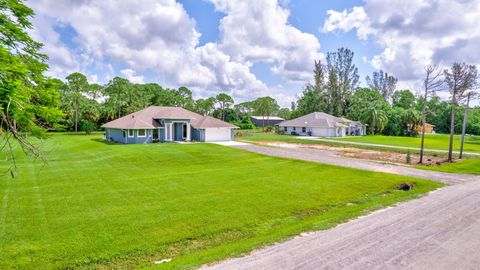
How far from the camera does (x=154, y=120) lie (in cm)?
3512

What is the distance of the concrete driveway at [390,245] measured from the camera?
5922 mm

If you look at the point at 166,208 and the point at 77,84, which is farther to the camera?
the point at 77,84

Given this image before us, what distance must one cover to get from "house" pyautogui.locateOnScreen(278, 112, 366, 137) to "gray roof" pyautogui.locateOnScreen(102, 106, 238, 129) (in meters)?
20.6

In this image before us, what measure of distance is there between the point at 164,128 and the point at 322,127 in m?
28.4

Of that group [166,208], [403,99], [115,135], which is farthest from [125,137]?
[403,99]

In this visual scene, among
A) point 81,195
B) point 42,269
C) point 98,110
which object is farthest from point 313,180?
point 98,110

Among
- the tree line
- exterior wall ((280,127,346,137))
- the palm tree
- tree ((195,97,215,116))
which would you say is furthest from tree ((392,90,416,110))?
tree ((195,97,215,116))

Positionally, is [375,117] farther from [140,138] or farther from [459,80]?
[140,138]

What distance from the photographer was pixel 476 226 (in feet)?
26.8

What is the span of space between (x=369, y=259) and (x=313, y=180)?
878cm

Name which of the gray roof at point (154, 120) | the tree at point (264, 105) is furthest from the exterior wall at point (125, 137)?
the tree at point (264, 105)

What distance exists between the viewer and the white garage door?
35556 mm

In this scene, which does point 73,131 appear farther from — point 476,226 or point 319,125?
point 476,226

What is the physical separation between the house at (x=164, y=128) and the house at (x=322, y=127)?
19.8 meters
